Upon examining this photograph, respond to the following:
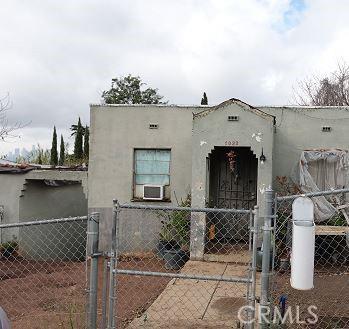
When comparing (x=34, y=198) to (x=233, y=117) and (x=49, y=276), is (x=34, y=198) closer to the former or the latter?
(x=49, y=276)

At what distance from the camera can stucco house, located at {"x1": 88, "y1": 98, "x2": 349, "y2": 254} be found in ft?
39.8

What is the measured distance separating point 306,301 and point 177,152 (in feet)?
19.8

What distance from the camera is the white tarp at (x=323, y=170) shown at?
1157 cm

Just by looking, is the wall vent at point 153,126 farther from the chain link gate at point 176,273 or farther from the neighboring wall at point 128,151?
the chain link gate at point 176,273

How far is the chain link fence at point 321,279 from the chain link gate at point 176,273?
24.5 inches

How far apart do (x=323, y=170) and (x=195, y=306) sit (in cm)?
605

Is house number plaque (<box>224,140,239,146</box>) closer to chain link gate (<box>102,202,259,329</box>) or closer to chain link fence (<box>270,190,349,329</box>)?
chain link gate (<box>102,202,259,329</box>)

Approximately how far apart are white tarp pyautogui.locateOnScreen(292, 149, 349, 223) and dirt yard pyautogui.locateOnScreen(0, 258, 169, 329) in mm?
4158

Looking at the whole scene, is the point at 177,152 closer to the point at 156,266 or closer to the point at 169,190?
the point at 169,190

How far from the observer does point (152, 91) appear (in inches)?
1323

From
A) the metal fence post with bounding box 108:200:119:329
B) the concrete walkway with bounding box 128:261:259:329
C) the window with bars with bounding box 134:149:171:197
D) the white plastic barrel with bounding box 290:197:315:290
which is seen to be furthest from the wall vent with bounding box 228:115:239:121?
the white plastic barrel with bounding box 290:197:315:290

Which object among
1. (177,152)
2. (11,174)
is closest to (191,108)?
(177,152)

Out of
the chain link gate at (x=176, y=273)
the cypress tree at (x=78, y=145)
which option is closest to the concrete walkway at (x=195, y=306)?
the chain link gate at (x=176, y=273)

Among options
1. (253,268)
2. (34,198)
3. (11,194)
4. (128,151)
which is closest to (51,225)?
(34,198)
